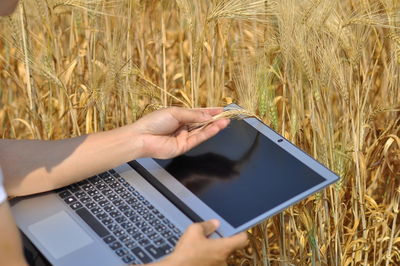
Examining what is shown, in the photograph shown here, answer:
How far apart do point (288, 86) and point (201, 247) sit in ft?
2.37

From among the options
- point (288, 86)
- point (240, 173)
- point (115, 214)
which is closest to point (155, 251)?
point (115, 214)

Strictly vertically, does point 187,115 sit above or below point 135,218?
above

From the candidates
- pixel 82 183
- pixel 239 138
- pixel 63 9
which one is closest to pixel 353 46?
pixel 239 138

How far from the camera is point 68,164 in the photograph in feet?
4.52

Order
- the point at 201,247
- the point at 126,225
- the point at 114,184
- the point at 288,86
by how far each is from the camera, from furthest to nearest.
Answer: the point at 288,86 < the point at 114,184 < the point at 126,225 < the point at 201,247

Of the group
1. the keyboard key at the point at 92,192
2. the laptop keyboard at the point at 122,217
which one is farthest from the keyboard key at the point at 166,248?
the keyboard key at the point at 92,192

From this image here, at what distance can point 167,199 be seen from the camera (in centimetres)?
132

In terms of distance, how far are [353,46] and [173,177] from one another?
1.58 feet

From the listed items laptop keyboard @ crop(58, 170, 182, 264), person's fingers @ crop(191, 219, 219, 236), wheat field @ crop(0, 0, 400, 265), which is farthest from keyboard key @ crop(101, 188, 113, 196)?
wheat field @ crop(0, 0, 400, 265)

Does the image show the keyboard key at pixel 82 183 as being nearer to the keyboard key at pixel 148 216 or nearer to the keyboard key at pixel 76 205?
the keyboard key at pixel 76 205

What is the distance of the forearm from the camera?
4.46ft

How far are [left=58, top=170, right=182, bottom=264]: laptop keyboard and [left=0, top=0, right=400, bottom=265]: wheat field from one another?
0.34 metres

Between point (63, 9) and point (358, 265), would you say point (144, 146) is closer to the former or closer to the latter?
point (358, 265)

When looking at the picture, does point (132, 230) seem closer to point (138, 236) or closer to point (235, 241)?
point (138, 236)
